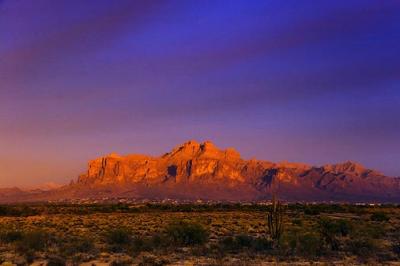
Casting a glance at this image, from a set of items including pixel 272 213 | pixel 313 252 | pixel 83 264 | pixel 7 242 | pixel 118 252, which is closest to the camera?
pixel 83 264

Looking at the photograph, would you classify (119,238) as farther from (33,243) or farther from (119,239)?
(33,243)

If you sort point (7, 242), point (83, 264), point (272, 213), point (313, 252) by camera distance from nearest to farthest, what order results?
point (83, 264), point (313, 252), point (7, 242), point (272, 213)

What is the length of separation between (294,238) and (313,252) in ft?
9.37

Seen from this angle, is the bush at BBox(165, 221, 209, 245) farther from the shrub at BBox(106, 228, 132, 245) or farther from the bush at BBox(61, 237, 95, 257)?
the bush at BBox(61, 237, 95, 257)

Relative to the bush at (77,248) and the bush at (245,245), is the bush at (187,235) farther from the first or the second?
the bush at (77,248)

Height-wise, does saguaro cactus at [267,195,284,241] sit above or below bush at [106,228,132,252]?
above

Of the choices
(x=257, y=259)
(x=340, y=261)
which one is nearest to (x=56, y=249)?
(x=257, y=259)

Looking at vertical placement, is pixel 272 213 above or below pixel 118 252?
above

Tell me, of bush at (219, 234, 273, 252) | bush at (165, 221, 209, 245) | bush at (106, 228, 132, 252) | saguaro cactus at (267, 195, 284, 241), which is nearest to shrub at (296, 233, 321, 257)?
bush at (219, 234, 273, 252)

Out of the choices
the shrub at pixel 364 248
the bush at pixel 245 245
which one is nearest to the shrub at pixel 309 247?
the shrub at pixel 364 248

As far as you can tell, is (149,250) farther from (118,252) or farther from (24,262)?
(24,262)

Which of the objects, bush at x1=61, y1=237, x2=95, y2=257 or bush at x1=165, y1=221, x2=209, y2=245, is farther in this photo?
bush at x1=165, y1=221, x2=209, y2=245

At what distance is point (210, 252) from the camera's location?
27422 mm

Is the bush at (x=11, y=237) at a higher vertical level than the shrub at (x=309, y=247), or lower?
lower
